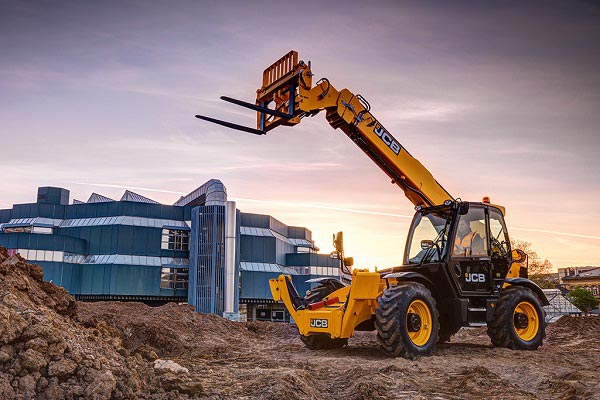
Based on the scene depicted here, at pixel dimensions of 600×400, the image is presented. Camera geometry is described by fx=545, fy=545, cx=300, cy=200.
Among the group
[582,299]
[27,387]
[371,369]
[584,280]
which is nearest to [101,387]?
[27,387]

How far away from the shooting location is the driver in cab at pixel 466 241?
1105 centimetres

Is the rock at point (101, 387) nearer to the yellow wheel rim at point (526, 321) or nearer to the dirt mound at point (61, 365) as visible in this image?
the dirt mound at point (61, 365)

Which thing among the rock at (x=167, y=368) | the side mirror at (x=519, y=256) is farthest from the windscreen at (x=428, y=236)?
the rock at (x=167, y=368)

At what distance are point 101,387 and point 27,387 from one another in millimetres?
663

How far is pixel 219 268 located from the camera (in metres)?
38.6

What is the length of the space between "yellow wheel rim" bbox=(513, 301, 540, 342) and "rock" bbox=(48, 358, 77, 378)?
919 centimetres

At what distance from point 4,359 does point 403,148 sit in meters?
8.81

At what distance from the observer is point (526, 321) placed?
11711 millimetres

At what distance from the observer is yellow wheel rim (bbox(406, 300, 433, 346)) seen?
9844 millimetres

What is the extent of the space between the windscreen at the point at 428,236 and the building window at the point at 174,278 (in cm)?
3199

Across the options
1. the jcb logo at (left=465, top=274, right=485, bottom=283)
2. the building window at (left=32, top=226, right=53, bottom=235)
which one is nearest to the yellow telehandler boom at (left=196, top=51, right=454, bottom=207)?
the jcb logo at (left=465, top=274, right=485, bottom=283)

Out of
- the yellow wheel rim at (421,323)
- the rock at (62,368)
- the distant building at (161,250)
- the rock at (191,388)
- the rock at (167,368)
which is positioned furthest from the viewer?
the distant building at (161,250)

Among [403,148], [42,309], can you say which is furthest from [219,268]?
[42,309]

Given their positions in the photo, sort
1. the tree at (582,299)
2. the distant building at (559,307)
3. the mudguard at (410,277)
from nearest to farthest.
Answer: the mudguard at (410,277)
the distant building at (559,307)
the tree at (582,299)
